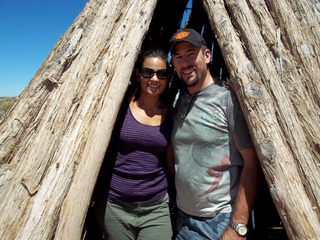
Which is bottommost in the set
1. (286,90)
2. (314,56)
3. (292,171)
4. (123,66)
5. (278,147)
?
(292,171)

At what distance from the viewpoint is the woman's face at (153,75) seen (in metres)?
2.32

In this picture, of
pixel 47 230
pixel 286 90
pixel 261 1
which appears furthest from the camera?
pixel 261 1

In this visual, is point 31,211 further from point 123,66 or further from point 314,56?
point 314,56

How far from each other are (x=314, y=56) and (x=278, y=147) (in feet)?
2.55

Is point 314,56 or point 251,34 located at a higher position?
point 251,34

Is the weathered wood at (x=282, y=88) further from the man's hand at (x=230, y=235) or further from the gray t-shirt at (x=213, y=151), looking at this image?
the man's hand at (x=230, y=235)

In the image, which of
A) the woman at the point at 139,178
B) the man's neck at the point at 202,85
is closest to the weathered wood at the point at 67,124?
the woman at the point at 139,178

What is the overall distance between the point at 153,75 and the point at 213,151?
2.59 ft

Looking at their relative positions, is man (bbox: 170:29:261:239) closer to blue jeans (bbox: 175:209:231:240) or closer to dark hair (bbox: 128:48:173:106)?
blue jeans (bbox: 175:209:231:240)

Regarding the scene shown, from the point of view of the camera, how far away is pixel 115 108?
2.01 metres

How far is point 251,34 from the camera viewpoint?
209cm

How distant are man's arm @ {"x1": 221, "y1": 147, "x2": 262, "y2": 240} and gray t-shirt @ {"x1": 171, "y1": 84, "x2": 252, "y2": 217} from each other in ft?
0.25

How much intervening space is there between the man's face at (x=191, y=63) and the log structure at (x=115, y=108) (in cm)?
19

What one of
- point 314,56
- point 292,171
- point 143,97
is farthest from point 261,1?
point 292,171
